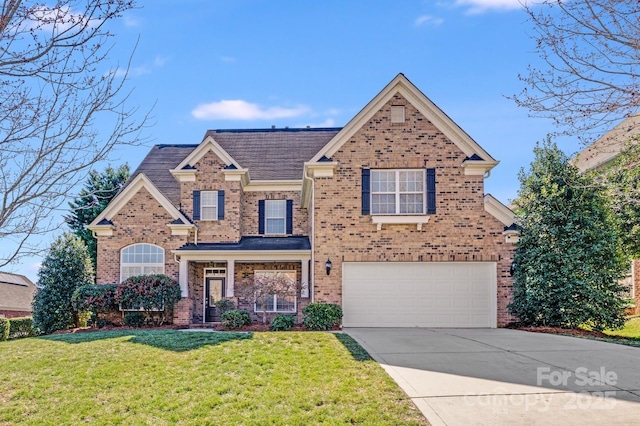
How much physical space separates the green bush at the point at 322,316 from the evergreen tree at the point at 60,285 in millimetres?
9277

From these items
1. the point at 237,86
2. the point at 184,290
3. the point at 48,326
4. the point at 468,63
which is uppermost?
the point at 468,63

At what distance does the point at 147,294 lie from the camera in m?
18.5

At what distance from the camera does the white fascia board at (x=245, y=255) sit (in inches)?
757

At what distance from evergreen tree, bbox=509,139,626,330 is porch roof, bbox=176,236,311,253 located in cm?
740

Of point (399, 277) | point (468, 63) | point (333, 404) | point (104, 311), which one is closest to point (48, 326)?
point (104, 311)

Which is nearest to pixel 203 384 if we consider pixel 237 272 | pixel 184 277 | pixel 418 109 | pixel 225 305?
pixel 225 305

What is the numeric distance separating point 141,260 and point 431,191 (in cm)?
1098

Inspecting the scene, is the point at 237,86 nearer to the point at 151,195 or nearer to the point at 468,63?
the point at 468,63

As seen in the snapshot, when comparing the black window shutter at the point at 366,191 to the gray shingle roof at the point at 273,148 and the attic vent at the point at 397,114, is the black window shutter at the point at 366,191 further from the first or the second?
the gray shingle roof at the point at 273,148

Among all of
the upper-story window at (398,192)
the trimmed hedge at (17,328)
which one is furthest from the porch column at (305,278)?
the trimmed hedge at (17,328)

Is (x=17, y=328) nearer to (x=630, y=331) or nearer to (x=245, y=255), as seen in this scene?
(x=245, y=255)

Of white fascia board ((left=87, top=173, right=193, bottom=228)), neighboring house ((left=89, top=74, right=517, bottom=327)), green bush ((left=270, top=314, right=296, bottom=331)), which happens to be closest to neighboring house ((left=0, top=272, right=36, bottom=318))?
white fascia board ((left=87, top=173, right=193, bottom=228))

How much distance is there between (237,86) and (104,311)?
12.1 meters

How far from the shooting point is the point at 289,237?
2206 centimetres
